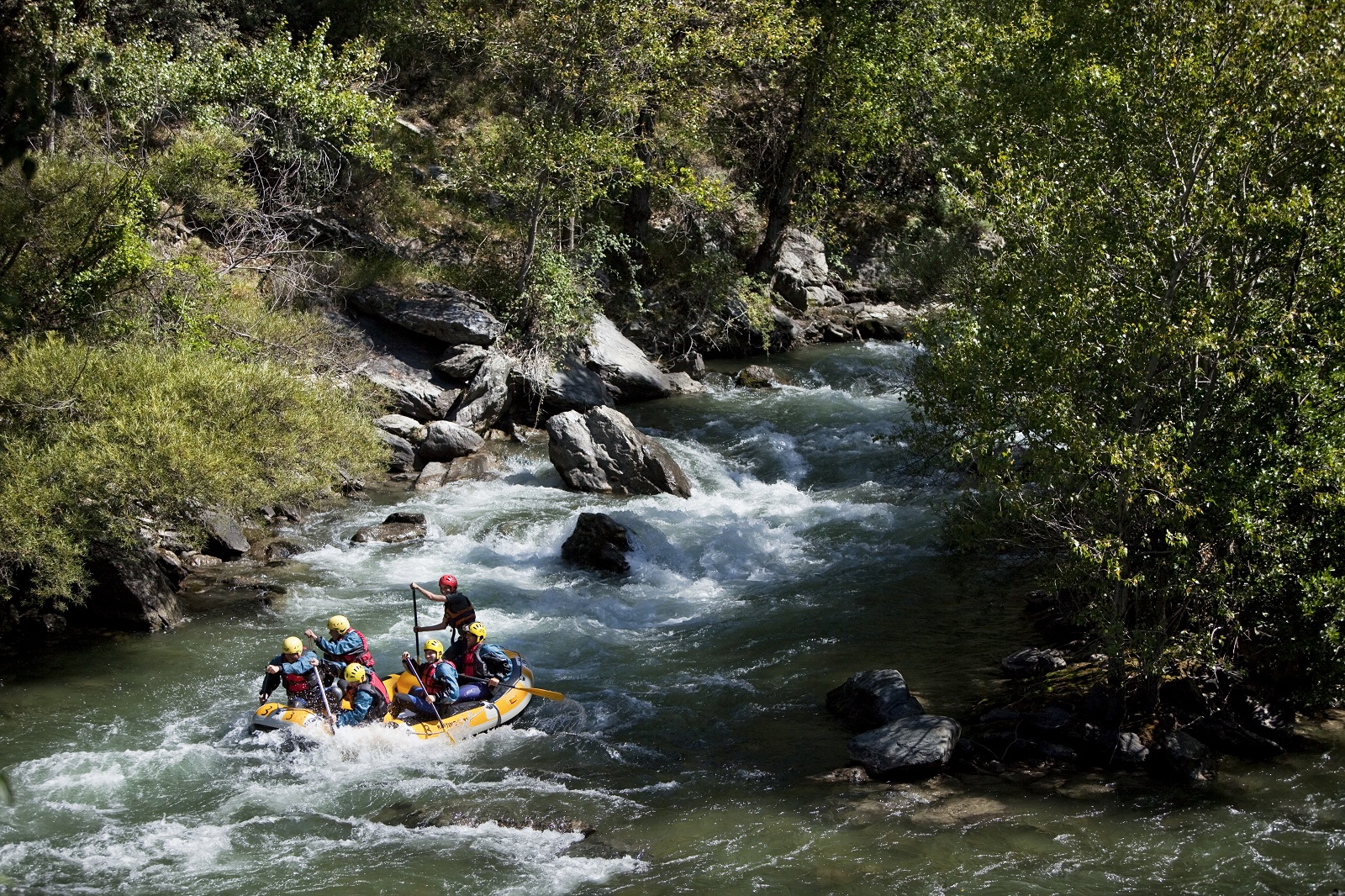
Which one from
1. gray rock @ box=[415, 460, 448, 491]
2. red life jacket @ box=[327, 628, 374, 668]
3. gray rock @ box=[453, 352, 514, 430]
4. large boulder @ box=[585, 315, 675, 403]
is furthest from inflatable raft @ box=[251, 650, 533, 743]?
large boulder @ box=[585, 315, 675, 403]

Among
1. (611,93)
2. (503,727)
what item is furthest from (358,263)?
(503,727)

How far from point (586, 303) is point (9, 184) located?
1082 centimetres

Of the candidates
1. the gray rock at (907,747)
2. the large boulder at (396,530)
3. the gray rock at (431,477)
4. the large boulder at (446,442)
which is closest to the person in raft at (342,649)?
the large boulder at (396,530)

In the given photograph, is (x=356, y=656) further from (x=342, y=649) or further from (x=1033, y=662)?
(x=1033, y=662)

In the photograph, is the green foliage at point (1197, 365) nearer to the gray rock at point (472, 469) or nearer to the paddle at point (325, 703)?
the paddle at point (325, 703)

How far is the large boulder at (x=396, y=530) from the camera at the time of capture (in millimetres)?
15688

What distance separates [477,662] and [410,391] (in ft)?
32.2

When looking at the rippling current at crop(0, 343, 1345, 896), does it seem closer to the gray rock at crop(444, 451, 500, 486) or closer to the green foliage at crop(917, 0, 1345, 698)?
the green foliage at crop(917, 0, 1345, 698)

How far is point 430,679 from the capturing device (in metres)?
10.9

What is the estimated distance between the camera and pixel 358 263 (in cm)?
2205

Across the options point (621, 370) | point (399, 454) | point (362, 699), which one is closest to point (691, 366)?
point (621, 370)

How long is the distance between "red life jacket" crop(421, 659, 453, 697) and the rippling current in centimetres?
63

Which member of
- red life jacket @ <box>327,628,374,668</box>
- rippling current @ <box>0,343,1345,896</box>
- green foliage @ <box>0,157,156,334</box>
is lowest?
rippling current @ <box>0,343,1345,896</box>

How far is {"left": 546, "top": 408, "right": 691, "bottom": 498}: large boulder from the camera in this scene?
59.0 feet
